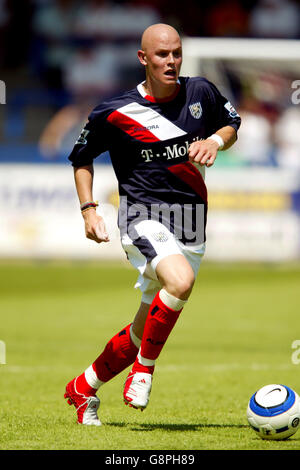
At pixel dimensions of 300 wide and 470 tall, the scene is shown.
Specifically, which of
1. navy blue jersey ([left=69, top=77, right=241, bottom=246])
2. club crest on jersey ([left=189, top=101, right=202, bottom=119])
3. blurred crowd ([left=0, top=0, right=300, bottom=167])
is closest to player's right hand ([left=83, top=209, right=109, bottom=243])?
navy blue jersey ([left=69, top=77, right=241, bottom=246])

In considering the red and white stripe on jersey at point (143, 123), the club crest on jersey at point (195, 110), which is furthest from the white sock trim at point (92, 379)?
the club crest on jersey at point (195, 110)

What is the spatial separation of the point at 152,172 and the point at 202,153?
0.48 m

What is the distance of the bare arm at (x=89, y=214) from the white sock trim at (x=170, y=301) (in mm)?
487

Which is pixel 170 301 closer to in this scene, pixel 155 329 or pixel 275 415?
pixel 155 329

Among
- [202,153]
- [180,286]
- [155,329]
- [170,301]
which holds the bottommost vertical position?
[155,329]

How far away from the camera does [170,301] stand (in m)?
5.05

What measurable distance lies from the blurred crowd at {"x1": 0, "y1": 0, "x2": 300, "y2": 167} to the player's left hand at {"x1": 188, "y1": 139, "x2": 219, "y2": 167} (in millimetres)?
18401

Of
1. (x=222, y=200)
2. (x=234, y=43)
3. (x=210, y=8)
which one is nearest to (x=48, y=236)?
(x=222, y=200)

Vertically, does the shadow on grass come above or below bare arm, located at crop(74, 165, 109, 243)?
below

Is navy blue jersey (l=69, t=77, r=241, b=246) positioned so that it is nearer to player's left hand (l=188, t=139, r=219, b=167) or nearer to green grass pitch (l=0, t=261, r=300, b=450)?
player's left hand (l=188, t=139, r=219, b=167)

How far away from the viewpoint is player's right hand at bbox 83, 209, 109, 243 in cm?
522

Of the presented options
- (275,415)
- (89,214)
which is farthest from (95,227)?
(275,415)

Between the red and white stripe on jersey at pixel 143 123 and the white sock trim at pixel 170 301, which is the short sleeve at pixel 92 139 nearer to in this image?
the red and white stripe on jersey at pixel 143 123

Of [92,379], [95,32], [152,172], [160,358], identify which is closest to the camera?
[152,172]
